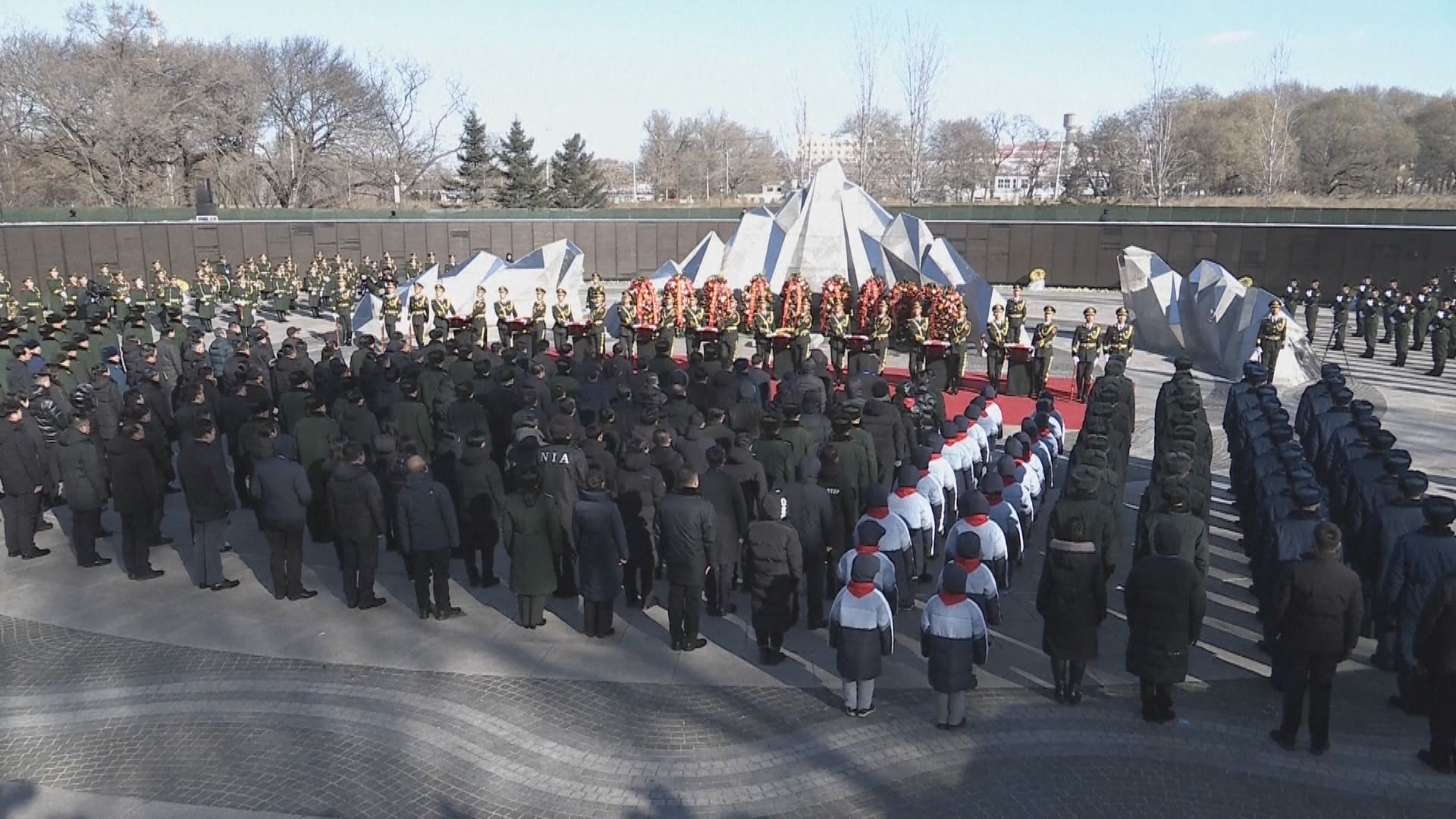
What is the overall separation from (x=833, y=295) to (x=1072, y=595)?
1538 centimetres

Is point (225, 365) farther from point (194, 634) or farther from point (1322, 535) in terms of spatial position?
point (1322, 535)

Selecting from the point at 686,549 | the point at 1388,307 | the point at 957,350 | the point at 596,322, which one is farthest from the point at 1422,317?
the point at 686,549

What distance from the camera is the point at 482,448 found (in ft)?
31.8

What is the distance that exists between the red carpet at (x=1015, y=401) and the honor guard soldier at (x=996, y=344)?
31 centimetres

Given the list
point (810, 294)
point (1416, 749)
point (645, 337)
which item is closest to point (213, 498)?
point (1416, 749)

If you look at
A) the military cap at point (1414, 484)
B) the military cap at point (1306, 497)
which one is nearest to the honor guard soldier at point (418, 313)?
the military cap at point (1306, 497)

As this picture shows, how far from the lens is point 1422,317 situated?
23.6 meters

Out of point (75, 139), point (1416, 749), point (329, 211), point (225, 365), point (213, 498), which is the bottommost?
point (1416, 749)

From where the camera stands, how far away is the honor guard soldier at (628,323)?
22.5 meters

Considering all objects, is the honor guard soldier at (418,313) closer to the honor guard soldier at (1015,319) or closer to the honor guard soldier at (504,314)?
the honor guard soldier at (504,314)

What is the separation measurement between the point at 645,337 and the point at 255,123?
4476cm

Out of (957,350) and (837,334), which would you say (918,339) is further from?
(837,334)

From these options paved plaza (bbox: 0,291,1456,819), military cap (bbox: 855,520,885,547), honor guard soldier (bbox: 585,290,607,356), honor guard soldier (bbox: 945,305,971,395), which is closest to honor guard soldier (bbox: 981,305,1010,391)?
honor guard soldier (bbox: 945,305,971,395)

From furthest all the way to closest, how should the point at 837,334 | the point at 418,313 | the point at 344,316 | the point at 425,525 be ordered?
the point at 344,316, the point at 418,313, the point at 837,334, the point at 425,525
